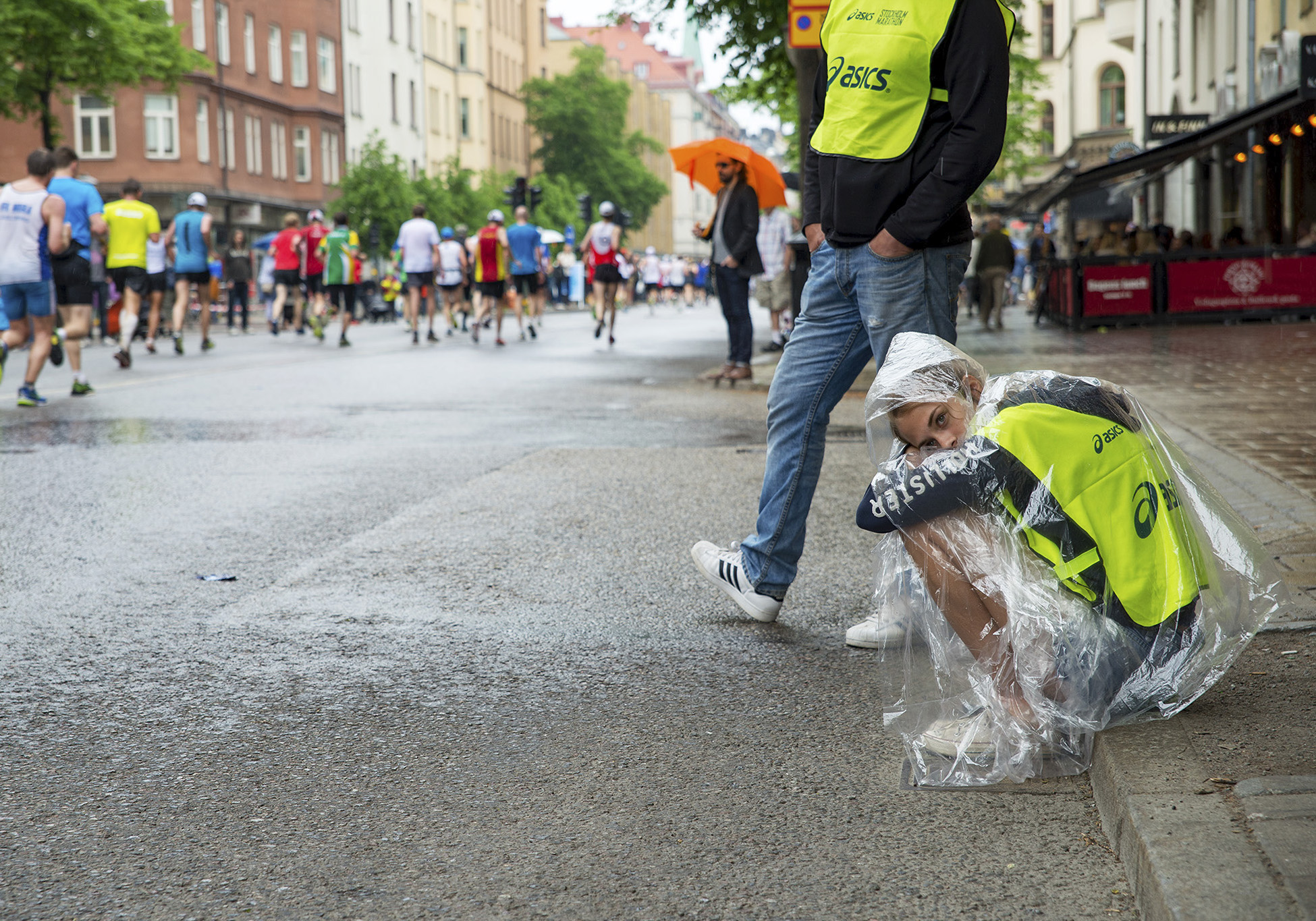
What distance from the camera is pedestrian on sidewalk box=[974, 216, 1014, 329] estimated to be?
25.1m

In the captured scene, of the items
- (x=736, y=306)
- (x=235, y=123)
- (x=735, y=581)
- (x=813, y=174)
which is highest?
(x=235, y=123)

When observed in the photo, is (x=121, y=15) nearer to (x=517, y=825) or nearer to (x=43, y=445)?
(x=43, y=445)

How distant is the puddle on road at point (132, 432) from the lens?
9.23m

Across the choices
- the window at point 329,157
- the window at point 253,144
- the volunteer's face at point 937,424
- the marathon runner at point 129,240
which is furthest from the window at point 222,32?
the volunteer's face at point 937,424

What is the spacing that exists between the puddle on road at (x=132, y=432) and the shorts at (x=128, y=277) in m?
7.30

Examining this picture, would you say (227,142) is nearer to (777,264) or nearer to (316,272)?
(316,272)

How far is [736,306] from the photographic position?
1288cm

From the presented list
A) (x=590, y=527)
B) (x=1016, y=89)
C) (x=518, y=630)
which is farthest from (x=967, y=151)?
(x=1016, y=89)

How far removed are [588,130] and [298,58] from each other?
118 feet

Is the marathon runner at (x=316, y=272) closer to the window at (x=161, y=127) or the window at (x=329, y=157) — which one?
the window at (x=161, y=127)

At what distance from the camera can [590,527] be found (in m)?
6.16

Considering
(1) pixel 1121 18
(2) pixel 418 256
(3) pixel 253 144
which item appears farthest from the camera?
(3) pixel 253 144

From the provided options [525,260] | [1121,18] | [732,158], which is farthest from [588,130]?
[732,158]

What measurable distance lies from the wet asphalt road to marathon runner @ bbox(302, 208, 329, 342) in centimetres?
1621
